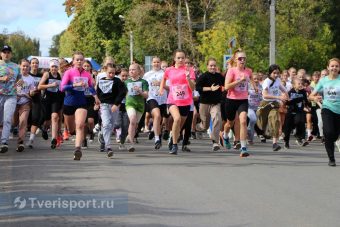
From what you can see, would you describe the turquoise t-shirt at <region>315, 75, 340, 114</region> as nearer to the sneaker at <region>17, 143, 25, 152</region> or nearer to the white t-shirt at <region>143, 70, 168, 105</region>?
the white t-shirt at <region>143, 70, 168, 105</region>

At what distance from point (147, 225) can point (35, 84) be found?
347 inches

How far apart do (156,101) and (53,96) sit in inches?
84.4

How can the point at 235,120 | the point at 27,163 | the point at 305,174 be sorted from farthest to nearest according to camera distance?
1. the point at 235,120
2. the point at 27,163
3. the point at 305,174

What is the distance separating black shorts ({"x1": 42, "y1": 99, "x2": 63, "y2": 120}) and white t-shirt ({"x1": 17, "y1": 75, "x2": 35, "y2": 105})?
0.45 m

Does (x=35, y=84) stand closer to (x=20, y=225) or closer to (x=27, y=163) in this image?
(x=27, y=163)

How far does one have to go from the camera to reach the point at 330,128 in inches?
492

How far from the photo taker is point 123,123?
15367 millimetres

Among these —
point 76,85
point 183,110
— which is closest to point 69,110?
point 76,85

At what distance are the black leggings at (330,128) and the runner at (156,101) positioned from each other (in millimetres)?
3630

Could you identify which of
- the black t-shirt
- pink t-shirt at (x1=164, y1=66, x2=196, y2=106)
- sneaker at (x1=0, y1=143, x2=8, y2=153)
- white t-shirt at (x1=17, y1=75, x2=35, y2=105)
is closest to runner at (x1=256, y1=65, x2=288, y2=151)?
the black t-shirt

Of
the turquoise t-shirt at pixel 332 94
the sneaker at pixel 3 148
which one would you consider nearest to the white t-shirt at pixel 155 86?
the sneaker at pixel 3 148

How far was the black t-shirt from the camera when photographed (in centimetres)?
1497

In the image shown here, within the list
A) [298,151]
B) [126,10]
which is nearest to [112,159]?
[298,151]

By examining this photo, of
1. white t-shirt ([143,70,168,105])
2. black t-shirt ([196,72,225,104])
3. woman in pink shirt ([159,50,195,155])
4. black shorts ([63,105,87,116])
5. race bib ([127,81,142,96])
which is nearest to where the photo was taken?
black shorts ([63,105,87,116])
